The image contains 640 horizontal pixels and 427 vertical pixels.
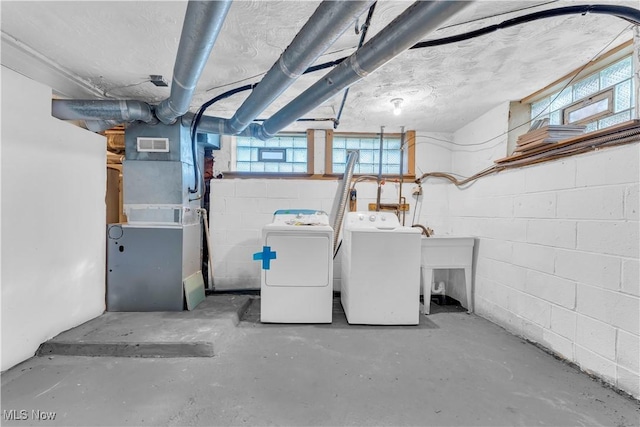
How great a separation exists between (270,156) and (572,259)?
3.07 meters

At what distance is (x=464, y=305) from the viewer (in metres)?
2.88

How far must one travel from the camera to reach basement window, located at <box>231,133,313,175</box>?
3.48m

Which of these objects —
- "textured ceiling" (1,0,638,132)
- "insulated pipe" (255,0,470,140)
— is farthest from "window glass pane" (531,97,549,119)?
"insulated pipe" (255,0,470,140)

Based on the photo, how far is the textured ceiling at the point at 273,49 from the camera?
1433mm

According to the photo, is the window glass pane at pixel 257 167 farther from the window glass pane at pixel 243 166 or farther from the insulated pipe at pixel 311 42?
the insulated pipe at pixel 311 42

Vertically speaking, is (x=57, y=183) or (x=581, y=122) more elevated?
(x=581, y=122)

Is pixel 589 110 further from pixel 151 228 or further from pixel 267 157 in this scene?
pixel 151 228

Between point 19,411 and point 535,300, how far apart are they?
10.7ft

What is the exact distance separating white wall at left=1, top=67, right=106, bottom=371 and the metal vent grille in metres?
0.33

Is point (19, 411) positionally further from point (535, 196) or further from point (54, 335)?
point (535, 196)

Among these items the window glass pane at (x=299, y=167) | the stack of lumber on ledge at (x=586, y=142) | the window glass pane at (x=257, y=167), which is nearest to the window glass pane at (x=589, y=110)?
the stack of lumber on ledge at (x=586, y=142)

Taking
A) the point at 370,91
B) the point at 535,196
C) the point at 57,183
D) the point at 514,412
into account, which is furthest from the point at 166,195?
the point at 535,196

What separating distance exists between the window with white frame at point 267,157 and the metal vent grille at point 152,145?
0.97 m

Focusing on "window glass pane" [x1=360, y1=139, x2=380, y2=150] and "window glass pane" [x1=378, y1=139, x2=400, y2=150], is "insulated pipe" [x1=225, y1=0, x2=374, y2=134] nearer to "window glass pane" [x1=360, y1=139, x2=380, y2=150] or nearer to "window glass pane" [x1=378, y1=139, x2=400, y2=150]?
"window glass pane" [x1=360, y1=139, x2=380, y2=150]
